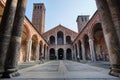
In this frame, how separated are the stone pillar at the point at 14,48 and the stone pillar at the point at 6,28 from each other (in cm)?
18

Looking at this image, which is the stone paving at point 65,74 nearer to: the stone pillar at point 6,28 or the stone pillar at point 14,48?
the stone pillar at point 14,48

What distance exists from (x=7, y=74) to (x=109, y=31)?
3.54m

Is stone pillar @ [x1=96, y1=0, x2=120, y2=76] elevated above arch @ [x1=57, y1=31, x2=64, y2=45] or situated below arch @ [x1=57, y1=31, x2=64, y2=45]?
below

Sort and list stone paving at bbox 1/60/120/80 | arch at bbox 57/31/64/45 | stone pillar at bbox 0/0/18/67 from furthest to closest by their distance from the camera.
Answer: arch at bbox 57/31/64/45 < stone pillar at bbox 0/0/18/67 < stone paving at bbox 1/60/120/80

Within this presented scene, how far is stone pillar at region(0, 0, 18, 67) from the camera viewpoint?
9.93 ft

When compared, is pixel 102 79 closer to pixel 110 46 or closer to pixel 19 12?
pixel 110 46

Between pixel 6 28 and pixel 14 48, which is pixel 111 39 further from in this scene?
pixel 6 28

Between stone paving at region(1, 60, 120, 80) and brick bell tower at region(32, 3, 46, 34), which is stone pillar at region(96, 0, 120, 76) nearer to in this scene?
stone paving at region(1, 60, 120, 80)

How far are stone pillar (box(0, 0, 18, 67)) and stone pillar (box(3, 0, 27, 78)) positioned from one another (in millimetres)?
176

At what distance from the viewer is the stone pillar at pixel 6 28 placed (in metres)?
3.03

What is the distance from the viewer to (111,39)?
3.25m

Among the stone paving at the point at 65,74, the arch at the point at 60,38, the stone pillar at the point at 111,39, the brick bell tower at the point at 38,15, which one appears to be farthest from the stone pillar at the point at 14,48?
the brick bell tower at the point at 38,15

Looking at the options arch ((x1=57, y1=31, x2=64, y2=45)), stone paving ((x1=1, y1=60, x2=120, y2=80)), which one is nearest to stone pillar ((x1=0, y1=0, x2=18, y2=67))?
stone paving ((x1=1, y1=60, x2=120, y2=80))

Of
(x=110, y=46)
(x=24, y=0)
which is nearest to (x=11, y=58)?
(x=24, y=0)
